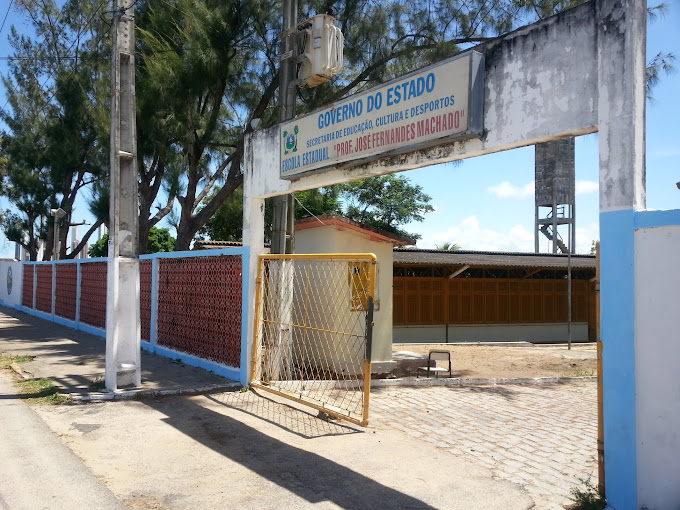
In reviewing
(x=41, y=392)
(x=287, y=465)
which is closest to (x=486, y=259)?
(x=41, y=392)

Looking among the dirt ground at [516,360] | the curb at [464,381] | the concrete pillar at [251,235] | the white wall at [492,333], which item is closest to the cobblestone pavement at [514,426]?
the curb at [464,381]

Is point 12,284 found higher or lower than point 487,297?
higher

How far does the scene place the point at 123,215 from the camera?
7.88m

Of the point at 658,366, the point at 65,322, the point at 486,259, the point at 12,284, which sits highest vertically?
the point at 486,259

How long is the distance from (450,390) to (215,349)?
12.5 ft

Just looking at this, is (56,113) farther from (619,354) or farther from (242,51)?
(619,354)

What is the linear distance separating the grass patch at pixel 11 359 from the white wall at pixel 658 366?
9913 mm

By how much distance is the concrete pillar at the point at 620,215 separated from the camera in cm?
409

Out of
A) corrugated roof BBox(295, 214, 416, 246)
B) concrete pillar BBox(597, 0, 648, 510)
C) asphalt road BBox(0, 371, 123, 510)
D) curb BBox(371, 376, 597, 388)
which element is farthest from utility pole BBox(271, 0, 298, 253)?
concrete pillar BBox(597, 0, 648, 510)

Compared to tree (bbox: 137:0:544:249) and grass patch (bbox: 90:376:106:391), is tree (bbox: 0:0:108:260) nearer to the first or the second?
tree (bbox: 137:0:544:249)

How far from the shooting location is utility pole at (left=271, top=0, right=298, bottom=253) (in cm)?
951

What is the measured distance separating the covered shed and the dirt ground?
1.09m

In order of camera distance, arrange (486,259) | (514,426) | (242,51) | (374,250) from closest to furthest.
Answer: (514,426)
(374,250)
(242,51)
(486,259)

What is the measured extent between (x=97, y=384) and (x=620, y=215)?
7152mm
